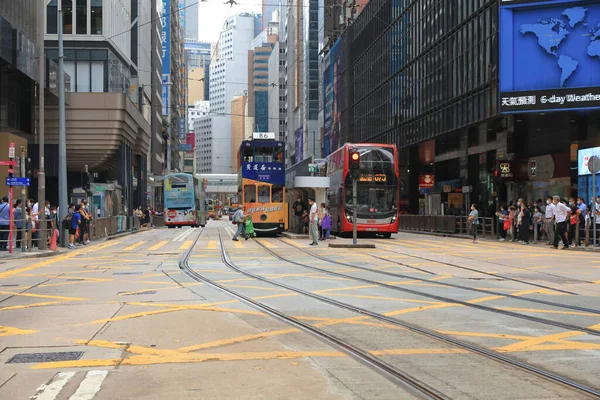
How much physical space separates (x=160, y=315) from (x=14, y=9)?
33081 mm

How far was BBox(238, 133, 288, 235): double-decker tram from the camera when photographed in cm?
3312

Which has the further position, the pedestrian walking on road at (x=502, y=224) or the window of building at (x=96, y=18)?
the window of building at (x=96, y=18)

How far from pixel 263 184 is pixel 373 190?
5.28 m

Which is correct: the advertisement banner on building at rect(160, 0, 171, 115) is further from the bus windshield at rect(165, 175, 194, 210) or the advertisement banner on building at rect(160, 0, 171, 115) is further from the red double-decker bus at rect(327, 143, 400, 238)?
the red double-decker bus at rect(327, 143, 400, 238)

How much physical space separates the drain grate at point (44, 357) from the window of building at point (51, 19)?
44759 mm

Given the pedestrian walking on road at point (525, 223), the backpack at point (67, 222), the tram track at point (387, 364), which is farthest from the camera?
the pedestrian walking on road at point (525, 223)

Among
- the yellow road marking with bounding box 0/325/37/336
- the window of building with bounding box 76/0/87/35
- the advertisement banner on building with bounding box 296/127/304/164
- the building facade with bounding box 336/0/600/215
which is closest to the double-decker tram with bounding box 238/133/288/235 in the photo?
the building facade with bounding box 336/0/600/215

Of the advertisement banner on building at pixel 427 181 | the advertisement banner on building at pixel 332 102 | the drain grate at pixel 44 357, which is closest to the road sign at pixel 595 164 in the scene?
Answer: the drain grate at pixel 44 357

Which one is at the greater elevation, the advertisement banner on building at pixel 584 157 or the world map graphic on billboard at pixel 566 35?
the world map graphic on billboard at pixel 566 35

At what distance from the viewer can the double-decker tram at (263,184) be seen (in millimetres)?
33125

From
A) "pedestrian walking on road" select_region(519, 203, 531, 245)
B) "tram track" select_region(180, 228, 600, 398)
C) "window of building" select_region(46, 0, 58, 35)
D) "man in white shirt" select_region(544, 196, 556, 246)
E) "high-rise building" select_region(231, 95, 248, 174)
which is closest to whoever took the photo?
"tram track" select_region(180, 228, 600, 398)

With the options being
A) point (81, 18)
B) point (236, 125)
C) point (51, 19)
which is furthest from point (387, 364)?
point (236, 125)

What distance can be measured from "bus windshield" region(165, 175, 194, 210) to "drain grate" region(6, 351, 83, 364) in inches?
1879

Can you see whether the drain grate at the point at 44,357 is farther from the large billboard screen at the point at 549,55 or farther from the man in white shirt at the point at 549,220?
the large billboard screen at the point at 549,55
